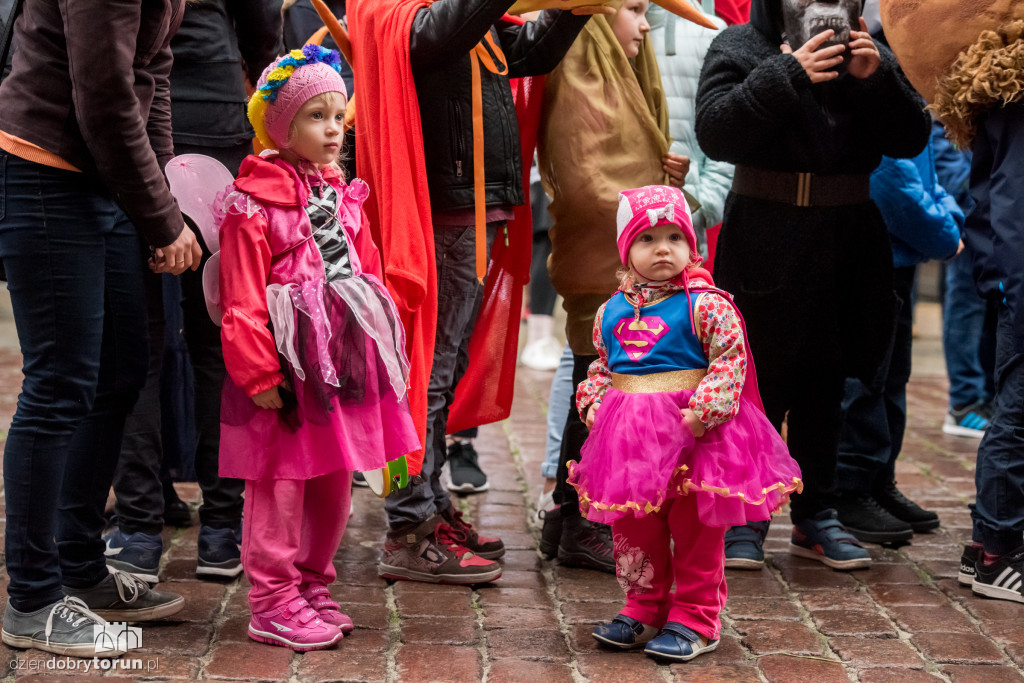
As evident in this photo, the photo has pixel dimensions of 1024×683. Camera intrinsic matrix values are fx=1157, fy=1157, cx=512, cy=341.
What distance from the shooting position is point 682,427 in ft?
10.1

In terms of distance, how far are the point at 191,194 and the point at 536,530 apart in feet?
6.35

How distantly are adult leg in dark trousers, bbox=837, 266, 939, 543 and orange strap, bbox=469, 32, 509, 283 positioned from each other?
1.72 meters

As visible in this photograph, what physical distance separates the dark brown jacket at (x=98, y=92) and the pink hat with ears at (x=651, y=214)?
4.03 ft

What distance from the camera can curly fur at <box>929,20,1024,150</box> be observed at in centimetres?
345

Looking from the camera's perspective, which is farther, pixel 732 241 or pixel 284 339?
pixel 732 241

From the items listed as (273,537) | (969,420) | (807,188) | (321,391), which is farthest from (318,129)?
(969,420)

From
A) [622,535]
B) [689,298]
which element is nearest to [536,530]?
[622,535]

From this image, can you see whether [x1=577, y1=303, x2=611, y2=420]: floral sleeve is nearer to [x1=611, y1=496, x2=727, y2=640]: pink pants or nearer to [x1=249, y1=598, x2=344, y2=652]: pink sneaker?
[x1=611, y1=496, x2=727, y2=640]: pink pants

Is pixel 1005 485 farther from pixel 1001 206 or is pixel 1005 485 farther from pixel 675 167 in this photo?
pixel 675 167

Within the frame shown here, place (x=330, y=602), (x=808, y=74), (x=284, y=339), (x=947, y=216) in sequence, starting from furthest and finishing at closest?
(x=947, y=216), (x=808, y=74), (x=330, y=602), (x=284, y=339)

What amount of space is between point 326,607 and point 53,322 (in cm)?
112

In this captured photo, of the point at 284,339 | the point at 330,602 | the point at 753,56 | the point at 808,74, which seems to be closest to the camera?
the point at 284,339

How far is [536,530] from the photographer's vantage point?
14.7 feet

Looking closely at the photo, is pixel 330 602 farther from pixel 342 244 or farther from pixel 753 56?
pixel 753 56
